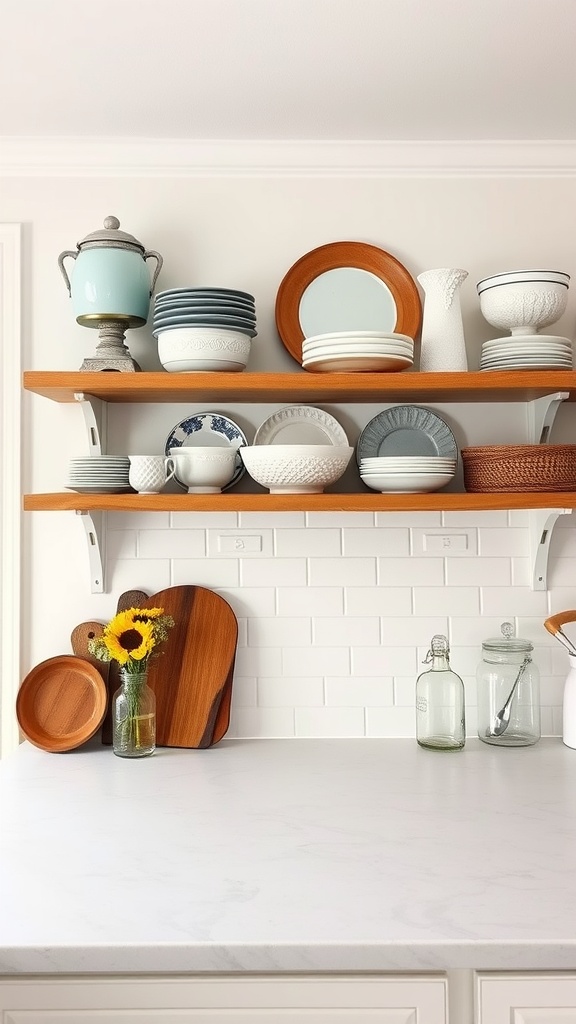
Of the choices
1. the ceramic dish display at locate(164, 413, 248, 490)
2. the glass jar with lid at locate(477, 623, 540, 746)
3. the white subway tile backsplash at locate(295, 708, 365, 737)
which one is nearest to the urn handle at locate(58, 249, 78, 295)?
the ceramic dish display at locate(164, 413, 248, 490)

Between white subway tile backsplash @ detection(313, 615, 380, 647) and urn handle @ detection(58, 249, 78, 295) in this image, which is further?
white subway tile backsplash @ detection(313, 615, 380, 647)

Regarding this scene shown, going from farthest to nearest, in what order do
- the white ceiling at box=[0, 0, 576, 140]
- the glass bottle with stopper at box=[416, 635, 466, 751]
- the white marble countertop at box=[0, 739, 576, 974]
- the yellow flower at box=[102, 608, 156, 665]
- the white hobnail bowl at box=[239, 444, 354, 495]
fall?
the glass bottle with stopper at box=[416, 635, 466, 751] → the yellow flower at box=[102, 608, 156, 665] → the white hobnail bowl at box=[239, 444, 354, 495] → the white ceiling at box=[0, 0, 576, 140] → the white marble countertop at box=[0, 739, 576, 974]

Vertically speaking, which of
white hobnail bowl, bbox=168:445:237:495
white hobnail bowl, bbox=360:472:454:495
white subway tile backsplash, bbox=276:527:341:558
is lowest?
white subway tile backsplash, bbox=276:527:341:558

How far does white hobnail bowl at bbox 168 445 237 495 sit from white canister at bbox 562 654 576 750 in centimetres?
89

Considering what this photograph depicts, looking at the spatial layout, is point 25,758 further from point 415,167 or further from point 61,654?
point 415,167

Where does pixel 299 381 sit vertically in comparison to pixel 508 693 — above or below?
above

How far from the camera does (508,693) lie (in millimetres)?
2064

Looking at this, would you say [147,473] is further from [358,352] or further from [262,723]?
[262,723]

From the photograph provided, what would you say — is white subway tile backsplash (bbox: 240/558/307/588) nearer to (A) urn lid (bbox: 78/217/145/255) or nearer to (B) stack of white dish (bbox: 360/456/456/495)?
(B) stack of white dish (bbox: 360/456/456/495)

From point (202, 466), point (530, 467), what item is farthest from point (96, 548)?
point (530, 467)

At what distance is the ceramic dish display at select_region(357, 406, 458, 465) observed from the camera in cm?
207

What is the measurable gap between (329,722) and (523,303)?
1050mm

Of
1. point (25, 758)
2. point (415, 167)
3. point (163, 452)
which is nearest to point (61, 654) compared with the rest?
point (25, 758)

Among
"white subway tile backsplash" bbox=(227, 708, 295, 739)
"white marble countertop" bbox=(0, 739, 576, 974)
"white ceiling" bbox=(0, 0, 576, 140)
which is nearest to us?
"white marble countertop" bbox=(0, 739, 576, 974)
